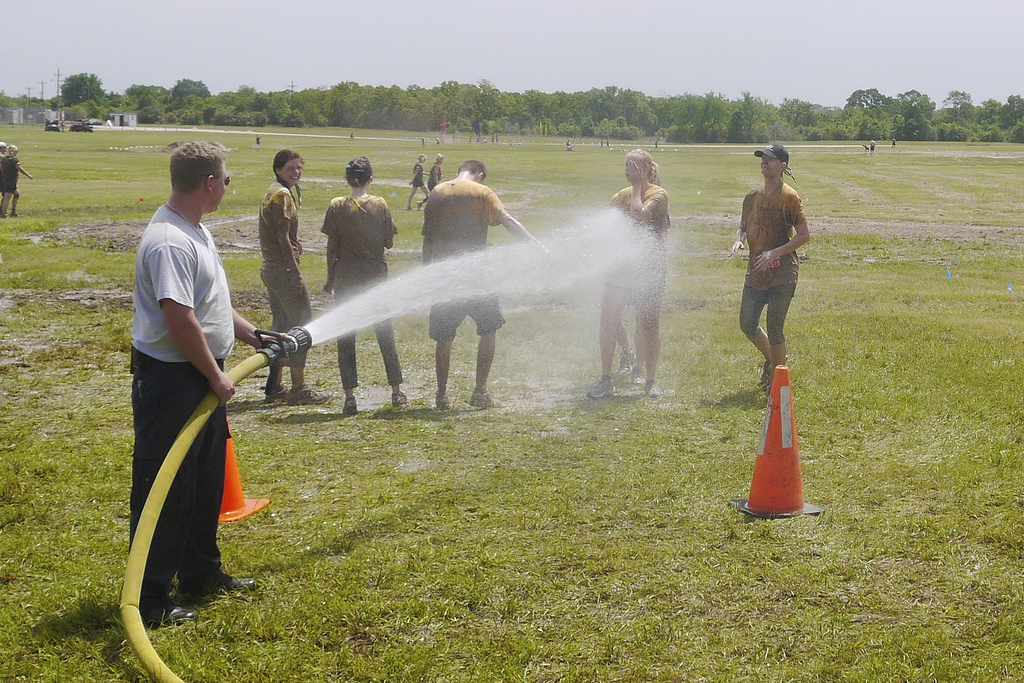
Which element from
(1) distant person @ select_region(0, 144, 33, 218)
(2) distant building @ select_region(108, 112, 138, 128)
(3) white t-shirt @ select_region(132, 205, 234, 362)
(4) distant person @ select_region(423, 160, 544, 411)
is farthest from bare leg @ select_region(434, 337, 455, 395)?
(2) distant building @ select_region(108, 112, 138, 128)

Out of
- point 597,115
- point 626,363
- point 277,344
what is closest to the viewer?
point 277,344

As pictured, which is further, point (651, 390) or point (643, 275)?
point (651, 390)

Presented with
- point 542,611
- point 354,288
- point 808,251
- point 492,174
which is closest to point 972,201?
point 808,251

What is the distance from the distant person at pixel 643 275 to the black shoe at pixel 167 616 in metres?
4.78

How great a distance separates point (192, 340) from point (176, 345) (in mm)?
113

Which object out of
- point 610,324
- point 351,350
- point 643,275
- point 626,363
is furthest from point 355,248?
point 626,363

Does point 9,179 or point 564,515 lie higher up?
point 9,179

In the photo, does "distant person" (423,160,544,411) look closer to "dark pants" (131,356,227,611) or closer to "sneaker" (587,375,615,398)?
"sneaker" (587,375,615,398)

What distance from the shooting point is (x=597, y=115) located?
14362cm

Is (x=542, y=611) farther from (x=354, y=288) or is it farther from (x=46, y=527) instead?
(x=354, y=288)

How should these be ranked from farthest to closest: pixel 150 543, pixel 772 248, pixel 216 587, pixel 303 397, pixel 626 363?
pixel 626 363, pixel 303 397, pixel 772 248, pixel 216 587, pixel 150 543

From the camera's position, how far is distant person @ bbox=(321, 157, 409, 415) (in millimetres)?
7957

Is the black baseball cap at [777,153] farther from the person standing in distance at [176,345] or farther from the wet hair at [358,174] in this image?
the person standing in distance at [176,345]

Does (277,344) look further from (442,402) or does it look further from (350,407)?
(442,402)
